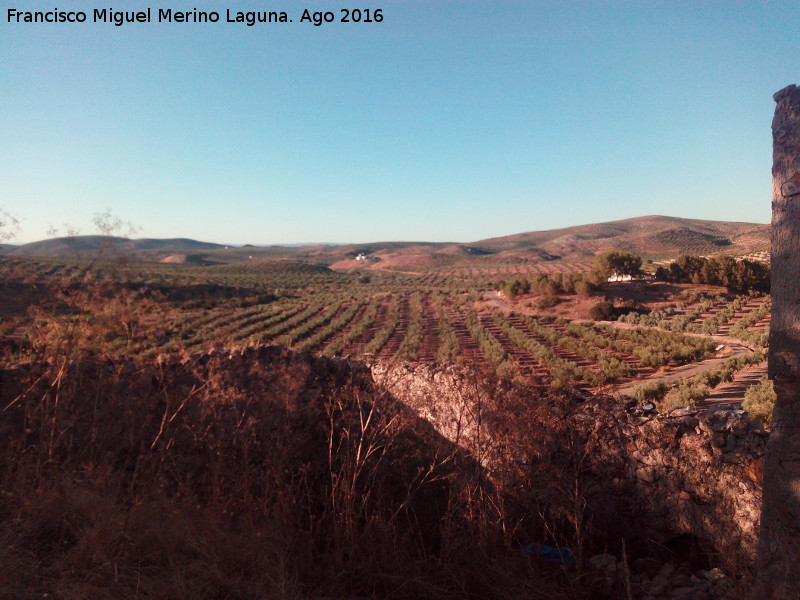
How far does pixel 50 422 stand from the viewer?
4.07m

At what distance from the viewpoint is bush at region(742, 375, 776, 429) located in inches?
215

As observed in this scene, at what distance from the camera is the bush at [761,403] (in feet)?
17.9

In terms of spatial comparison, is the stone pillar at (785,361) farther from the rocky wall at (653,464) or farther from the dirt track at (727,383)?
the dirt track at (727,383)

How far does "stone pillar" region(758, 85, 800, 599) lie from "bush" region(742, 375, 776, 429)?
11.8 ft

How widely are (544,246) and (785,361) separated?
10010 centimetres

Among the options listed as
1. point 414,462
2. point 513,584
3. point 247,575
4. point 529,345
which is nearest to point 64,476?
point 247,575

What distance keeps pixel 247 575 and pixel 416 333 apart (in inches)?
691

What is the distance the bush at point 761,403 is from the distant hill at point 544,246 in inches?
307

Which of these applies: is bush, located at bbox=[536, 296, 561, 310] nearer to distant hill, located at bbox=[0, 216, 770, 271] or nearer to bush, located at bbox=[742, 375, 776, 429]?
distant hill, located at bbox=[0, 216, 770, 271]

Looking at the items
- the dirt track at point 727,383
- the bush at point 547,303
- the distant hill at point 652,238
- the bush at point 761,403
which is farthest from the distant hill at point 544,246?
the bush at point 547,303

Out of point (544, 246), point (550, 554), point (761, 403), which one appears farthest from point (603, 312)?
point (544, 246)

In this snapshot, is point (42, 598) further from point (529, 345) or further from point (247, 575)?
point (529, 345)

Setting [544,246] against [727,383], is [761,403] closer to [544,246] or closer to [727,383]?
[727,383]

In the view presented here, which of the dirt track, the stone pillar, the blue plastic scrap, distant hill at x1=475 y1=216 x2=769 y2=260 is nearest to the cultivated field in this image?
the dirt track
